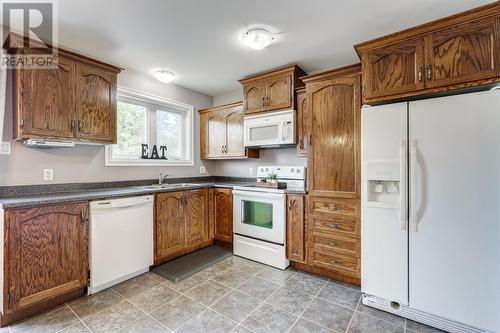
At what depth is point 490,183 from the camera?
1564mm

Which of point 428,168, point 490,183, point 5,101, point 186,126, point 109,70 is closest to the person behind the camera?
point 490,183

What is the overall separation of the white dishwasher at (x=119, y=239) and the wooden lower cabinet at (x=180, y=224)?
0.43 ft

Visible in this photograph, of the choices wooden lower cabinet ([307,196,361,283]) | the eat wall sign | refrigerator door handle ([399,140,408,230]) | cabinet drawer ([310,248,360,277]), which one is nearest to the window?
the eat wall sign

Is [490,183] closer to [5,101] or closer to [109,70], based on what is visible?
[109,70]

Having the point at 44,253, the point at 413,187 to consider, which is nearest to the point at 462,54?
the point at 413,187

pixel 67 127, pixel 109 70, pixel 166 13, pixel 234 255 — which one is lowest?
pixel 234 255

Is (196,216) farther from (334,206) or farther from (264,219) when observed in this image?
(334,206)

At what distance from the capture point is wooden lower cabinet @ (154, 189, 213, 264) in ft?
9.30

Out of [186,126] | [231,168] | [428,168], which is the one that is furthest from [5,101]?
[428,168]

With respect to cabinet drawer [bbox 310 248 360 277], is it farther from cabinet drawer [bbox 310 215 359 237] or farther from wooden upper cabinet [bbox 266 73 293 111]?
wooden upper cabinet [bbox 266 73 293 111]

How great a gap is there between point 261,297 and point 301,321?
0.45 m

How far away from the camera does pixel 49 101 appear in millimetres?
2137

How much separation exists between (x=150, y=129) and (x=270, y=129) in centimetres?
180

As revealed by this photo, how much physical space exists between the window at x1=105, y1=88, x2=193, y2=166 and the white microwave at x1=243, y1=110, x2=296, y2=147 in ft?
3.89
